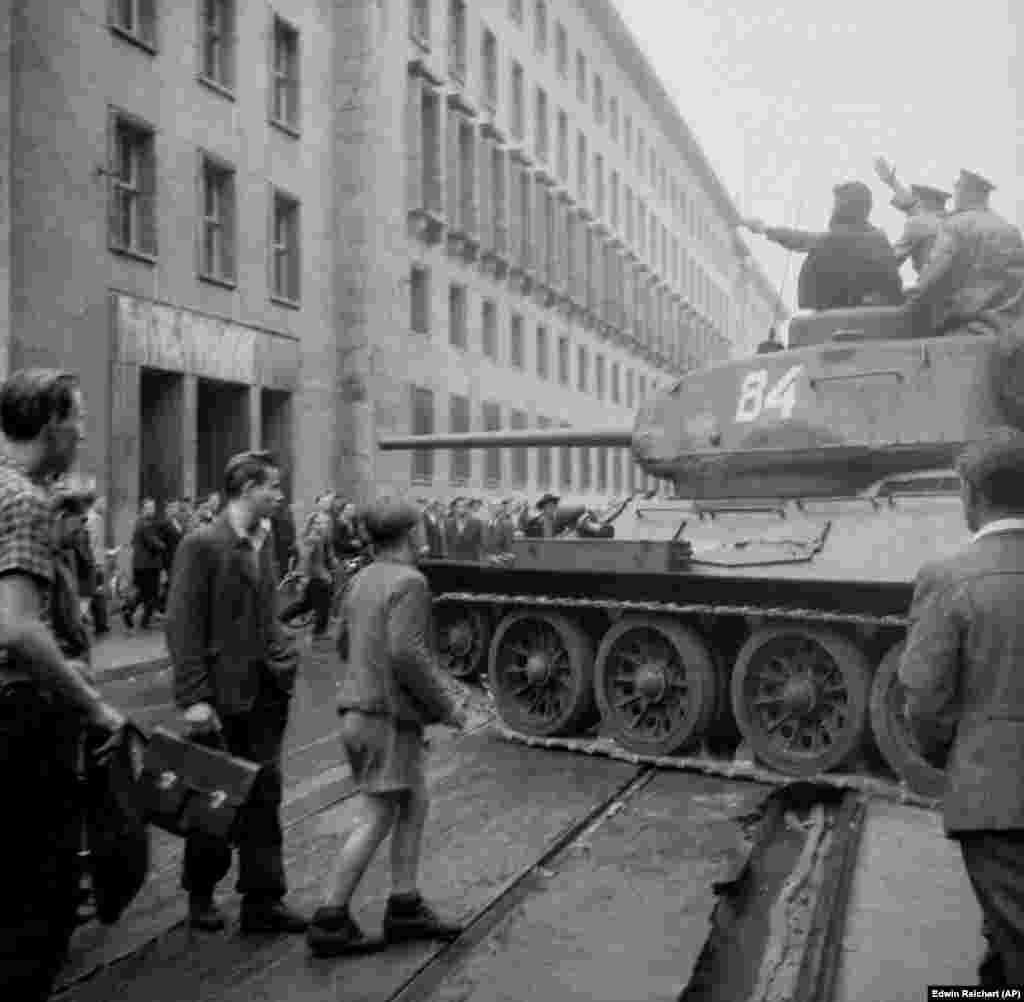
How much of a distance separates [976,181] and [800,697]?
3509mm

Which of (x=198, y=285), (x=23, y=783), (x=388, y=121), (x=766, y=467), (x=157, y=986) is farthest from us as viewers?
(x=388, y=121)

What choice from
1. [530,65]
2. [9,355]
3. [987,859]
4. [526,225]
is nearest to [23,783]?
[987,859]

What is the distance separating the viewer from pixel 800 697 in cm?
830

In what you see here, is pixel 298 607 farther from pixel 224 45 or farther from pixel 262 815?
pixel 262 815

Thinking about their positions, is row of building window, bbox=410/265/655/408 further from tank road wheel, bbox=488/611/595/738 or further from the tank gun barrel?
tank road wheel, bbox=488/611/595/738

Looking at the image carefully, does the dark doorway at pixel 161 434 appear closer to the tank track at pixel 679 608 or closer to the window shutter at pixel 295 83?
the window shutter at pixel 295 83

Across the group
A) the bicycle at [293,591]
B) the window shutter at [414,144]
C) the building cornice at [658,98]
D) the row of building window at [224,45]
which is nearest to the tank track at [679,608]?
the bicycle at [293,591]

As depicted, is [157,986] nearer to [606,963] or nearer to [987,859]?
[606,963]

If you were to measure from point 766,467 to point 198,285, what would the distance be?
12.7 m

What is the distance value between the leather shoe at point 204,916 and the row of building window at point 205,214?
1394 centimetres

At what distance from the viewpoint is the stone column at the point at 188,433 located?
19359 mm

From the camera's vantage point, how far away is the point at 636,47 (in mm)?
46344

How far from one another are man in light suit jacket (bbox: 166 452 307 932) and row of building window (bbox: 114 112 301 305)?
13604 mm

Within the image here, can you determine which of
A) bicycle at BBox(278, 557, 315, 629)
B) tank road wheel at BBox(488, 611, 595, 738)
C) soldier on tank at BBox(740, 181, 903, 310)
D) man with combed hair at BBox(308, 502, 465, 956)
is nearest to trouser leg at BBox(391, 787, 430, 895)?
man with combed hair at BBox(308, 502, 465, 956)
